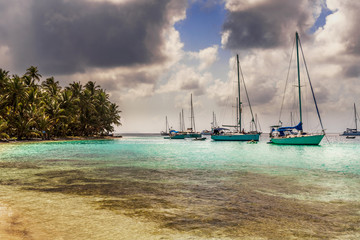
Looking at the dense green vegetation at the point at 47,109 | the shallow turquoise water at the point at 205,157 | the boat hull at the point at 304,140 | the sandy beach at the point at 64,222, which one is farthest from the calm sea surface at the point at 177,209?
the dense green vegetation at the point at 47,109

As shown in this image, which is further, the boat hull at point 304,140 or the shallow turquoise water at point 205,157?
the boat hull at point 304,140

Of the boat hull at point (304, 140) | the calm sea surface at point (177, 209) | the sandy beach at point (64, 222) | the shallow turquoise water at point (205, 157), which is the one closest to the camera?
the sandy beach at point (64, 222)

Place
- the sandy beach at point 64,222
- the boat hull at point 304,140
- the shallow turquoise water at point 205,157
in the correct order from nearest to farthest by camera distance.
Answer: the sandy beach at point 64,222
the shallow turquoise water at point 205,157
the boat hull at point 304,140

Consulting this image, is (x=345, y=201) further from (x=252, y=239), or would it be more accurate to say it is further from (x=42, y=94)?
(x=42, y=94)

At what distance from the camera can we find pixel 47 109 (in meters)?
60.0

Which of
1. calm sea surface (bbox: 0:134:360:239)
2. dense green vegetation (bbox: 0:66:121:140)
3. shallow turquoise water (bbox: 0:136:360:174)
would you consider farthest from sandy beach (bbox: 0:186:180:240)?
dense green vegetation (bbox: 0:66:121:140)

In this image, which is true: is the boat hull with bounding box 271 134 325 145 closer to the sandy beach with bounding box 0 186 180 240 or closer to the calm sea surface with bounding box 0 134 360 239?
the calm sea surface with bounding box 0 134 360 239

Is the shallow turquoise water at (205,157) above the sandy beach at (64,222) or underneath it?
underneath

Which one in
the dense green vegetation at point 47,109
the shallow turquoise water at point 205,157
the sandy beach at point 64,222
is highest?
the dense green vegetation at point 47,109

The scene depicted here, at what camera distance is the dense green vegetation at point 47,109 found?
48.0 meters

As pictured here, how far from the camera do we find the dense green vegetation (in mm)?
48031

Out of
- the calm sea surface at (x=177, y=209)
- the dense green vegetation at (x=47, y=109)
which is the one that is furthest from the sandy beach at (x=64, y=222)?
the dense green vegetation at (x=47, y=109)

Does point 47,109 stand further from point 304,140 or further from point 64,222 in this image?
point 64,222

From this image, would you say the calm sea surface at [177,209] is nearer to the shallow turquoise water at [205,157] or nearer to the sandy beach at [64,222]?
the sandy beach at [64,222]
